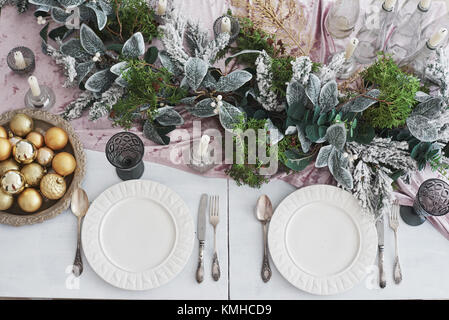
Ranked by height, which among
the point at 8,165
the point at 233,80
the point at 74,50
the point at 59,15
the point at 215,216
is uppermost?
the point at 59,15

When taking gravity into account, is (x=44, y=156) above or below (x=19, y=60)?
below

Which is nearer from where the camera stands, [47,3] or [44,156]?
[44,156]

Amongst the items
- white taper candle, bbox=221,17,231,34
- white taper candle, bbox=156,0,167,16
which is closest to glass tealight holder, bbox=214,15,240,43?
white taper candle, bbox=221,17,231,34

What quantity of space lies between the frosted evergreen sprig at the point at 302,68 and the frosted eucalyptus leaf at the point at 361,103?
0.39 ft

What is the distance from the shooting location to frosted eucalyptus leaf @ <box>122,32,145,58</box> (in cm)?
108

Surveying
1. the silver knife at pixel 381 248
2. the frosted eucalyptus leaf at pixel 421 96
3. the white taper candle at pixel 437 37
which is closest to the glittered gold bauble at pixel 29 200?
the silver knife at pixel 381 248

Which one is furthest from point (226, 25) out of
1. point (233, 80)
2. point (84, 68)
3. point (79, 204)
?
point (79, 204)

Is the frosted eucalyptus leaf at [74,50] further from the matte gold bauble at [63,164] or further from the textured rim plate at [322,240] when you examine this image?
the textured rim plate at [322,240]

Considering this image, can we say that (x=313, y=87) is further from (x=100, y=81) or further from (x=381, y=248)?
(x=100, y=81)

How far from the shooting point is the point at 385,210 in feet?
3.34

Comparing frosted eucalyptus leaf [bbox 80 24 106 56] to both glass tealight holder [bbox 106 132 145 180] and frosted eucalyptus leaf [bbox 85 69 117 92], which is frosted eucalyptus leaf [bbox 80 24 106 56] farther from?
glass tealight holder [bbox 106 132 145 180]

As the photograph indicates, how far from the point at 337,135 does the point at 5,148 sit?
31.3 inches

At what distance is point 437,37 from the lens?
1.08m

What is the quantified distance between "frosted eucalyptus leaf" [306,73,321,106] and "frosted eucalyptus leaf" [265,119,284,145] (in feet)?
0.36
